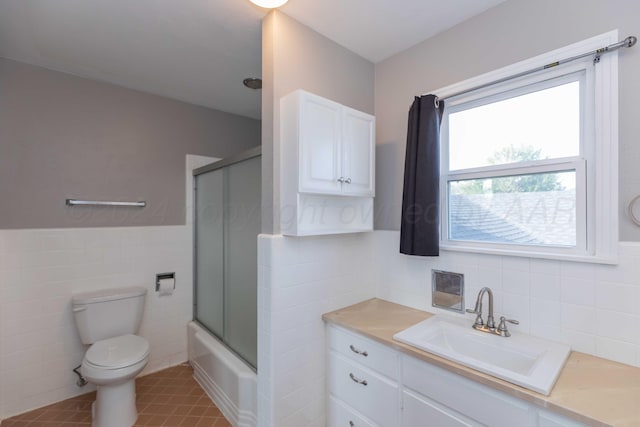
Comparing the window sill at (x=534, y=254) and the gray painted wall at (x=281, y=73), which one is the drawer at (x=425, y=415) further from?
the gray painted wall at (x=281, y=73)

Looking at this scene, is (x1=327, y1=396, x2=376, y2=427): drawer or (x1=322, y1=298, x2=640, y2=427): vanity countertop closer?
(x1=322, y1=298, x2=640, y2=427): vanity countertop

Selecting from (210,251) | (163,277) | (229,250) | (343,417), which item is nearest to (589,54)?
(343,417)

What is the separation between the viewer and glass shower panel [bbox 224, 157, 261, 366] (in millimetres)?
1974

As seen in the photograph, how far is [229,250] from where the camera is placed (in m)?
2.27

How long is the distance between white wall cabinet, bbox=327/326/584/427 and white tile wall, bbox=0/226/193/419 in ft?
5.76

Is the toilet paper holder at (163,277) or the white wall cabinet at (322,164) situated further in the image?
the toilet paper holder at (163,277)

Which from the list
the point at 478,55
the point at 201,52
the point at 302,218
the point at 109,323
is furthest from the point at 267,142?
the point at 109,323

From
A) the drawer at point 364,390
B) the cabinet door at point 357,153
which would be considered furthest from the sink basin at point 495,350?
the cabinet door at point 357,153

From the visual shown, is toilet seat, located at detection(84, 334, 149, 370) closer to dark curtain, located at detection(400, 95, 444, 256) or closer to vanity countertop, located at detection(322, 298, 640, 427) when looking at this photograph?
vanity countertop, located at detection(322, 298, 640, 427)

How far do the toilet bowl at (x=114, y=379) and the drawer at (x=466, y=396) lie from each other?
5.65ft

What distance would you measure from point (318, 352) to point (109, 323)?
1646 millimetres

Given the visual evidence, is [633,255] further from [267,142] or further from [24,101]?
[24,101]

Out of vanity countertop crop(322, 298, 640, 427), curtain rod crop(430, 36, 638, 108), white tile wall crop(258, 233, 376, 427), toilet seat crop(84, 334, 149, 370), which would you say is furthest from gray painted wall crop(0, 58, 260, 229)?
curtain rod crop(430, 36, 638, 108)

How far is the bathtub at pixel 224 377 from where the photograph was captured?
1.82m
